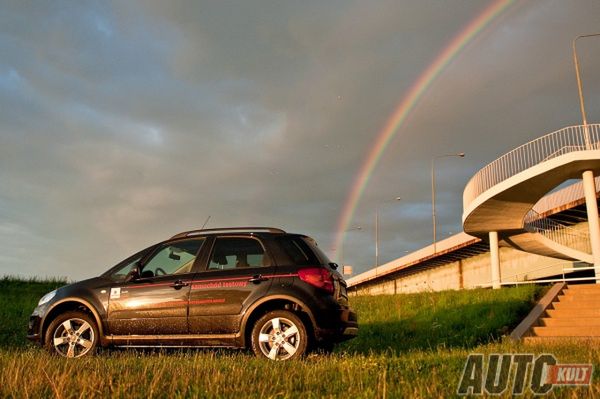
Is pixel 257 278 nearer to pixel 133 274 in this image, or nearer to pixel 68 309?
pixel 133 274

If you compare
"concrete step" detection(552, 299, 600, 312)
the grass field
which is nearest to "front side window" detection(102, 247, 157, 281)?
the grass field

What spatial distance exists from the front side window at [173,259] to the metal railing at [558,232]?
2606cm

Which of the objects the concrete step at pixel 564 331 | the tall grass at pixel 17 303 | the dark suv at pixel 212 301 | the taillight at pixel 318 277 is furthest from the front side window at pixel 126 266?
the concrete step at pixel 564 331

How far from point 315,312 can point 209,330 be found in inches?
60.5

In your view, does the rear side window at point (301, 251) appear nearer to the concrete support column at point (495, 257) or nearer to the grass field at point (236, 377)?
the grass field at point (236, 377)

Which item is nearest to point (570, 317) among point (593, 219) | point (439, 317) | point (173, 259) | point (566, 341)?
point (439, 317)

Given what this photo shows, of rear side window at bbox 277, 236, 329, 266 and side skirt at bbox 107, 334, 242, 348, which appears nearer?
side skirt at bbox 107, 334, 242, 348

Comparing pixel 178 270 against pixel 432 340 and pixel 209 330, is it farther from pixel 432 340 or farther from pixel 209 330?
pixel 432 340

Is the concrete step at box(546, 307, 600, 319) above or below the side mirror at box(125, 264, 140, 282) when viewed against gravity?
above

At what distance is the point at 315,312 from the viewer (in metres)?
7.28

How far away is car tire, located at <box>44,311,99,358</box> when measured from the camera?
8.16 m

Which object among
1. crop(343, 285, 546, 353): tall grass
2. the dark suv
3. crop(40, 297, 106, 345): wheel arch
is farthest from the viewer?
crop(343, 285, 546, 353): tall grass

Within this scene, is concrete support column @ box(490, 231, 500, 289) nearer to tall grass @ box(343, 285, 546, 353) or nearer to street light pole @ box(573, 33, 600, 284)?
street light pole @ box(573, 33, 600, 284)

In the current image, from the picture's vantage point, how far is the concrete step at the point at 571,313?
52.3ft
